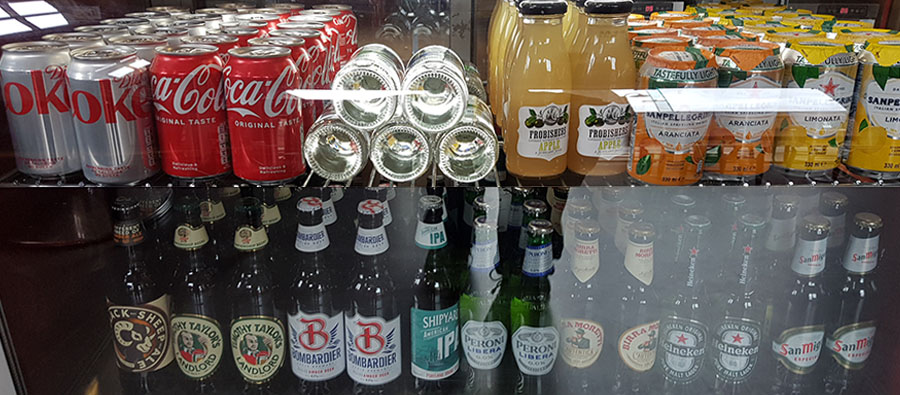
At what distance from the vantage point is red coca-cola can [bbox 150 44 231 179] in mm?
1005

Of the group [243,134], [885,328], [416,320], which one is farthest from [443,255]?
[885,328]

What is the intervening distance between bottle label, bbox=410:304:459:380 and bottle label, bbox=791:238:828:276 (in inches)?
30.0

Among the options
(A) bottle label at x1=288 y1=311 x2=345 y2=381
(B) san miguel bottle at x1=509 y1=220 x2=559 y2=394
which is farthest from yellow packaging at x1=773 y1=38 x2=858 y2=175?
(A) bottle label at x1=288 y1=311 x2=345 y2=381

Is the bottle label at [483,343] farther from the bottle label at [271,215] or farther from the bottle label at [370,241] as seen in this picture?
the bottle label at [271,215]

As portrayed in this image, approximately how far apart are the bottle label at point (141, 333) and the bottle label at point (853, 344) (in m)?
1.47

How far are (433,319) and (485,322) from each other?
0.46ft

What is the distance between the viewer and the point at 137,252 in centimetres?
136

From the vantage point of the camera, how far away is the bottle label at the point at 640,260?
133 cm

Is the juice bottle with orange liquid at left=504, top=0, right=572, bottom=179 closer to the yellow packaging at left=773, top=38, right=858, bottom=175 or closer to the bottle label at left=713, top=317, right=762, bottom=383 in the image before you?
the yellow packaging at left=773, top=38, right=858, bottom=175

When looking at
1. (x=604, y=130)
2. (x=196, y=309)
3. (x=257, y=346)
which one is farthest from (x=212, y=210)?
(x=604, y=130)

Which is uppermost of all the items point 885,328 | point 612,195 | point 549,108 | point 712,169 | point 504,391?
point 549,108

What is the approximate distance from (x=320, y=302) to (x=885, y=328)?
1.26 m

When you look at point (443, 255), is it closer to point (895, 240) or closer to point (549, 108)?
point (549, 108)

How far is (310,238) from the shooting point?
53.4 inches
